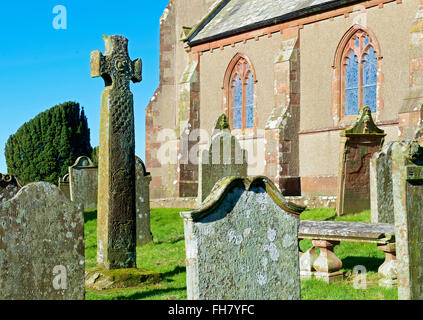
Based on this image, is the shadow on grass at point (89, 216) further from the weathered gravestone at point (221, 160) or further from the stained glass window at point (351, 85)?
the stained glass window at point (351, 85)

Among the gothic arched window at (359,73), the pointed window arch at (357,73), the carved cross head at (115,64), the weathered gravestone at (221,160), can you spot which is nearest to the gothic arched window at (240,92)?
the pointed window arch at (357,73)

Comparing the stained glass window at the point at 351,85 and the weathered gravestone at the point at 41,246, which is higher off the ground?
the stained glass window at the point at 351,85

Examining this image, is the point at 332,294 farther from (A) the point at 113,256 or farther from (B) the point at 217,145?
(B) the point at 217,145

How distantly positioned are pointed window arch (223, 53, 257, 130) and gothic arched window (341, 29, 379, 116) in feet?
13.9

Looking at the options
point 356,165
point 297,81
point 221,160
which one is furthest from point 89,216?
point 297,81

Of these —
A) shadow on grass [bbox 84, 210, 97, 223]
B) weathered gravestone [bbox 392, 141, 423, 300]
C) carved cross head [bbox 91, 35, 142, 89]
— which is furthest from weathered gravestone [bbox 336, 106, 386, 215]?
weathered gravestone [bbox 392, 141, 423, 300]

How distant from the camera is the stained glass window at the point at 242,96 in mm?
23734

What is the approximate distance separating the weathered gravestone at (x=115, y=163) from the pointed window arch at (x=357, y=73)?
11.7m

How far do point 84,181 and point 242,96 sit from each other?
8.79 meters

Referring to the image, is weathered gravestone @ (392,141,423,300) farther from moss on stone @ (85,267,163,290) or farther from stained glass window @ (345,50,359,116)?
stained glass window @ (345,50,359,116)

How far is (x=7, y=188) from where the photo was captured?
946 centimetres

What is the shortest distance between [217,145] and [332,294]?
575cm

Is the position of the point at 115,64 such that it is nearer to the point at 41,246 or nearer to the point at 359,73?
the point at 41,246

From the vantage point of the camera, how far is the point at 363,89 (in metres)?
19.5
